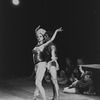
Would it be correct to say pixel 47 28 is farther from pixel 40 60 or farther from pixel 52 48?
pixel 40 60

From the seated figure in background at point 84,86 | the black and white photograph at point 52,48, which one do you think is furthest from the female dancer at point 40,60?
the seated figure in background at point 84,86

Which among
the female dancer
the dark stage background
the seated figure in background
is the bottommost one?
the seated figure in background

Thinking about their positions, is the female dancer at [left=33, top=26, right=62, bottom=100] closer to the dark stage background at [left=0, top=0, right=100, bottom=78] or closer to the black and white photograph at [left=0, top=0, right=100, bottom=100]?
the black and white photograph at [left=0, top=0, right=100, bottom=100]

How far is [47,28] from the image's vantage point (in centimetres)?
1786

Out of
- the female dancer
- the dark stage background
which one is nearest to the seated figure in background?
the female dancer

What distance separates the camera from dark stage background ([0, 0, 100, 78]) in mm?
15852

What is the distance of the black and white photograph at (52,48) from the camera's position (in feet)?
33.8

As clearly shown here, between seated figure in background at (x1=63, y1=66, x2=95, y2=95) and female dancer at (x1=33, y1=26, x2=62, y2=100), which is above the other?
female dancer at (x1=33, y1=26, x2=62, y2=100)

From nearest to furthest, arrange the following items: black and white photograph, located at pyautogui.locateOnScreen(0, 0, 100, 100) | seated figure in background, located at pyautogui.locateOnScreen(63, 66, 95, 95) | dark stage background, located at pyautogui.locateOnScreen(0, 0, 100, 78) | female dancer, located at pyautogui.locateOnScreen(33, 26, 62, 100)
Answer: female dancer, located at pyautogui.locateOnScreen(33, 26, 62, 100), black and white photograph, located at pyautogui.locateOnScreen(0, 0, 100, 100), seated figure in background, located at pyautogui.locateOnScreen(63, 66, 95, 95), dark stage background, located at pyautogui.locateOnScreen(0, 0, 100, 78)

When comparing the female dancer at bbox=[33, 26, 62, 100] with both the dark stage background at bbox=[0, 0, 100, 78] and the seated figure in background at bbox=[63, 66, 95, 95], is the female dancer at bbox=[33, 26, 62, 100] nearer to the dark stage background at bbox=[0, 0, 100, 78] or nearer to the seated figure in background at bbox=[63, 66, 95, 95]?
the seated figure in background at bbox=[63, 66, 95, 95]

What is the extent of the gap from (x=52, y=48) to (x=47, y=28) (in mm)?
9268

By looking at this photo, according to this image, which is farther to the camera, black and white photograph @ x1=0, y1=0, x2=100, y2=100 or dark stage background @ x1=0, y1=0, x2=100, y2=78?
dark stage background @ x1=0, y1=0, x2=100, y2=78

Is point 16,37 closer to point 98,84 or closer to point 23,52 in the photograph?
point 23,52

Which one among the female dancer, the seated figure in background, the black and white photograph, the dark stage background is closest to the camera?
the female dancer
